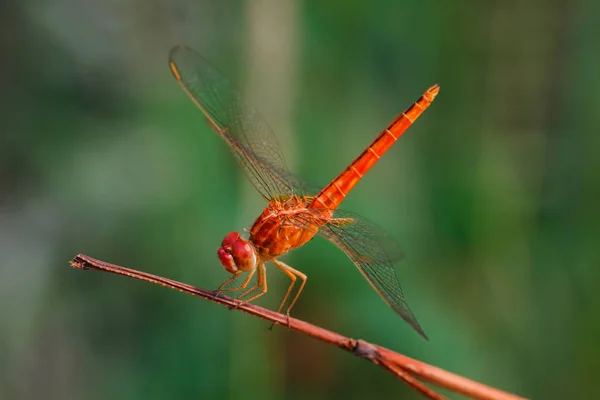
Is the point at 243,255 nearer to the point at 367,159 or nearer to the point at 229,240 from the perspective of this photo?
the point at 229,240

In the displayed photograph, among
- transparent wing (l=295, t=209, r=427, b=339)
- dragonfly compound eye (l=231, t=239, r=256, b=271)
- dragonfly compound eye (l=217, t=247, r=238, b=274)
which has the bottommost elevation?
dragonfly compound eye (l=217, t=247, r=238, b=274)

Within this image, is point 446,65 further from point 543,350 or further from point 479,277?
point 543,350

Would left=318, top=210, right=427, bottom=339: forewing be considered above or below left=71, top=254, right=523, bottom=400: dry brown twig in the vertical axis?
above

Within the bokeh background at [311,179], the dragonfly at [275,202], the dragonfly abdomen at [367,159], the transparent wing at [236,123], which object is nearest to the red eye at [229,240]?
the dragonfly at [275,202]

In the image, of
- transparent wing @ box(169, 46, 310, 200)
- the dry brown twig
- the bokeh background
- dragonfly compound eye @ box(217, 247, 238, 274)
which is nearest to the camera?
the dry brown twig

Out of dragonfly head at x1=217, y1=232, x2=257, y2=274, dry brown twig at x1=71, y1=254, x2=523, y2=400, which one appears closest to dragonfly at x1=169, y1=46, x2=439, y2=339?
dragonfly head at x1=217, y1=232, x2=257, y2=274

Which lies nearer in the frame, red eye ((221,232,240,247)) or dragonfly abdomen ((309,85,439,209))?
red eye ((221,232,240,247))

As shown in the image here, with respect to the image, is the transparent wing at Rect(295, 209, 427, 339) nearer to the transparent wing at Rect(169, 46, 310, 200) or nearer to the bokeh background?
the transparent wing at Rect(169, 46, 310, 200)

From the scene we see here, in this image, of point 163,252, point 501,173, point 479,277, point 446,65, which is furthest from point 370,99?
point 163,252
